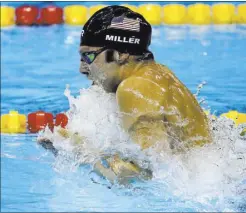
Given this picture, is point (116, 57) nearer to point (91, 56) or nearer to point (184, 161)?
point (91, 56)

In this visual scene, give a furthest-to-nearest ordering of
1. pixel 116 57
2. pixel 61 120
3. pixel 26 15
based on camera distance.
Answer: pixel 26 15, pixel 61 120, pixel 116 57

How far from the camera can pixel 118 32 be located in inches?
102

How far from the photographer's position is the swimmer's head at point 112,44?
2.56 metres

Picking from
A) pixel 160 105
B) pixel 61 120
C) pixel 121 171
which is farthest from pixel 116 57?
pixel 61 120

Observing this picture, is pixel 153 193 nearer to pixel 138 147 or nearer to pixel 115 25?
pixel 138 147

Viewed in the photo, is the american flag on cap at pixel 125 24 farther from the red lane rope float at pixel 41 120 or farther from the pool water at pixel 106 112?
the red lane rope float at pixel 41 120

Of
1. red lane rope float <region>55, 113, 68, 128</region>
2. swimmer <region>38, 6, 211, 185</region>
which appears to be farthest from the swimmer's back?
red lane rope float <region>55, 113, 68, 128</region>

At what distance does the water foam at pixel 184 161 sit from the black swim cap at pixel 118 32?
0.27 metres

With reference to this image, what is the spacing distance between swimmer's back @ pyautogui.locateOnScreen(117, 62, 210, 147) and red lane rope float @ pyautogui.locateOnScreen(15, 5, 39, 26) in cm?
495

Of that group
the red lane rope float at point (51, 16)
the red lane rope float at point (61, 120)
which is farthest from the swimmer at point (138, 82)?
the red lane rope float at point (51, 16)

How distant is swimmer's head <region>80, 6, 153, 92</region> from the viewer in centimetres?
256

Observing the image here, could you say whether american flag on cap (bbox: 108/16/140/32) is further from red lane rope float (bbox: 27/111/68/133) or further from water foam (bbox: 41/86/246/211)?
red lane rope float (bbox: 27/111/68/133)

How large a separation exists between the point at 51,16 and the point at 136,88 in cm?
514

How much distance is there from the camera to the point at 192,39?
6680mm
